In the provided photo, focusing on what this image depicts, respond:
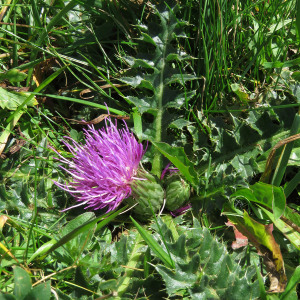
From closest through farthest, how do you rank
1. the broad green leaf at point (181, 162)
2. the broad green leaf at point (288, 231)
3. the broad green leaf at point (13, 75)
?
the broad green leaf at point (288, 231), the broad green leaf at point (181, 162), the broad green leaf at point (13, 75)

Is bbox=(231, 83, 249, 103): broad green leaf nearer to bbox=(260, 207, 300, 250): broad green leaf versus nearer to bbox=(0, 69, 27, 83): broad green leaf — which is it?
bbox=(260, 207, 300, 250): broad green leaf

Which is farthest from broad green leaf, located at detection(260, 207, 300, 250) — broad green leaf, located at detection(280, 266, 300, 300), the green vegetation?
broad green leaf, located at detection(280, 266, 300, 300)

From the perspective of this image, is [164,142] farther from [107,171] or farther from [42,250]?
[42,250]

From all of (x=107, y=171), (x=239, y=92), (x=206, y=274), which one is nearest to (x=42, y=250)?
(x=107, y=171)

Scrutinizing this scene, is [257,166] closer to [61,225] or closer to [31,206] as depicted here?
[61,225]

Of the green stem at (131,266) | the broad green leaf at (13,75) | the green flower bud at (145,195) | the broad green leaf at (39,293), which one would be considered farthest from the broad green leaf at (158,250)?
the broad green leaf at (13,75)

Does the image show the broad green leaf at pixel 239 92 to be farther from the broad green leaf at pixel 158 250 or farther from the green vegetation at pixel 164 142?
the broad green leaf at pixel 158 250

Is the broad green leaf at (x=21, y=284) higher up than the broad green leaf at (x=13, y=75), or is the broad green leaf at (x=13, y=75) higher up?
the broad green leaf at (x=13, y=75)
